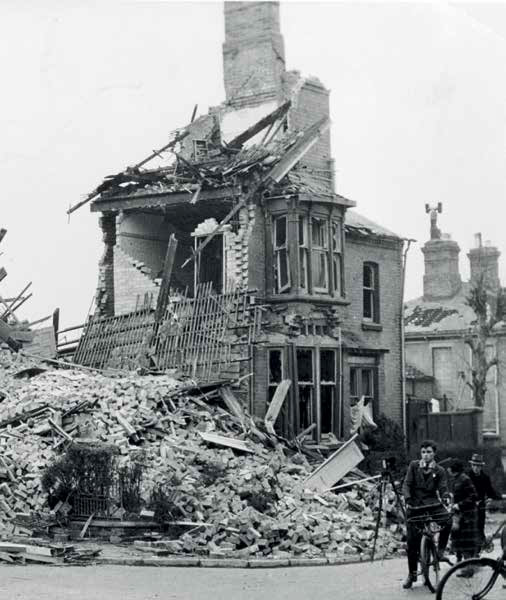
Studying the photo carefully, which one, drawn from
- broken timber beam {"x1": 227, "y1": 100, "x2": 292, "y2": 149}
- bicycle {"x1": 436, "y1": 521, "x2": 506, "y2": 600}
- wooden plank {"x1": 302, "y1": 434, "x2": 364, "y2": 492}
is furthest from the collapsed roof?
bicycle {"x1": 436, "y1": 521, "x2": 506, "y2": 600}

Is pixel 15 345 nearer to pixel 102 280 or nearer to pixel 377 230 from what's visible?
pixel 102 280

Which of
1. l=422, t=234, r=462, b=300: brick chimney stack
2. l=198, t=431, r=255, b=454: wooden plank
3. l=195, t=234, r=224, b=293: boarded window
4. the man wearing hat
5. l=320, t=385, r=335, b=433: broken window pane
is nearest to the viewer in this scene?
the man wearing hat

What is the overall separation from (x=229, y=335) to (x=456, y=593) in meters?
16.2

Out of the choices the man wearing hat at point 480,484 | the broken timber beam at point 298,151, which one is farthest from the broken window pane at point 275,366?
the man wearing hat at point 480,484

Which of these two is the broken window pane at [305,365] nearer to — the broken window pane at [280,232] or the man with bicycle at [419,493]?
the broken window pane at [280,232]

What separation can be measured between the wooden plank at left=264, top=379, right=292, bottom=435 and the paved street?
9.75 metres

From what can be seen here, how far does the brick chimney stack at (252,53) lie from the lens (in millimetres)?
31078

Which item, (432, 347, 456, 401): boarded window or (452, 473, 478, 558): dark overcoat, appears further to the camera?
(432, 347, 456, 401): boarded window

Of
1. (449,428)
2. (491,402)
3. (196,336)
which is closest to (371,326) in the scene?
(449,428)

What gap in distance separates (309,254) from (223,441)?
7626 mm

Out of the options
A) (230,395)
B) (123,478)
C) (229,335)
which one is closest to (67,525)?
(123,478)

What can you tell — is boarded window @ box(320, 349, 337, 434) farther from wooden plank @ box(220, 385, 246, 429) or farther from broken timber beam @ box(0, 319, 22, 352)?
broken timber beam @ box(0, 319, 22, 352)

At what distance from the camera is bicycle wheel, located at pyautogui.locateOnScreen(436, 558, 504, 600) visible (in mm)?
11102

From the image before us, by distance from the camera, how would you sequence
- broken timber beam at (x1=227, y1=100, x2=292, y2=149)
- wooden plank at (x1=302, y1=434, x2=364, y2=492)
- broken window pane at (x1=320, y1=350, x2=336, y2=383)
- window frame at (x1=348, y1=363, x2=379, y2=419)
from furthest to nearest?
window frame at (x1=348, y1=363, x2=379, y2=419) → broken timber beam at (x1=227, y1=100, x2=292, y2=149) → broken window pane at (x1=320, y1=350, x2=336, y2=383) → wooden plank at (x1=302, y1=434, x2=364, y2=492)
